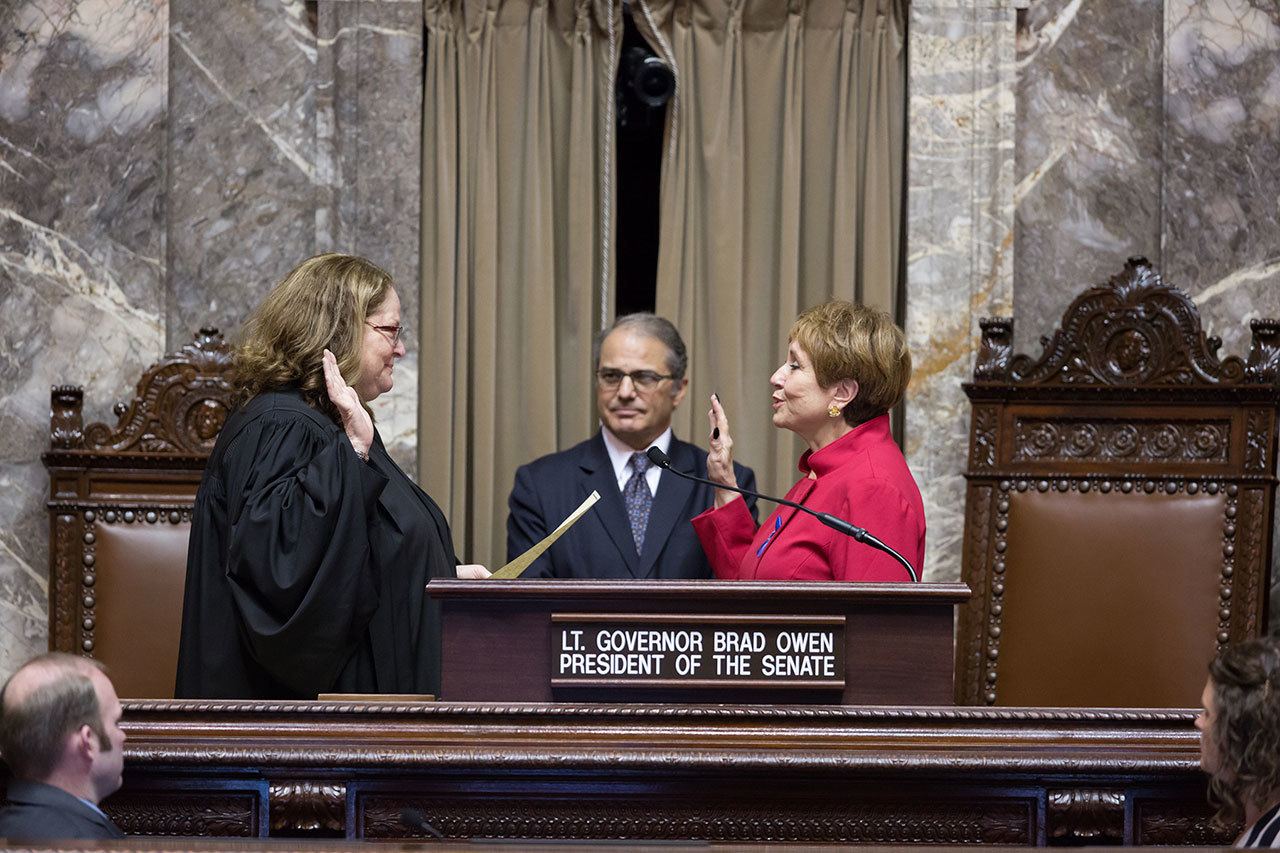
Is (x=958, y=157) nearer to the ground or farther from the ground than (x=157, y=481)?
farther from the ground

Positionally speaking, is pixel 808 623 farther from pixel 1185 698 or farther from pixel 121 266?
pixel 121 266

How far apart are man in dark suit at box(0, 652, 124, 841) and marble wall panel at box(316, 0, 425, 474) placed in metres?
2.85

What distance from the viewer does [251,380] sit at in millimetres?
3363

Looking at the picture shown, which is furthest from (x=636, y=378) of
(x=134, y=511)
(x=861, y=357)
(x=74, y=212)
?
(x=74, y=212)

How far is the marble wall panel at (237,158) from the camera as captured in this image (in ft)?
17.0

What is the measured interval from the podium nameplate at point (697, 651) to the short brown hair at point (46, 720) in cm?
78

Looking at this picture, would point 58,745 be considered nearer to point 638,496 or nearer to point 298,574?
point 298,574

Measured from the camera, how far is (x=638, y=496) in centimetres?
461

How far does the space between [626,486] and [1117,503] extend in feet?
4.80

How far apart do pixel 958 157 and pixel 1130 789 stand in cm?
293

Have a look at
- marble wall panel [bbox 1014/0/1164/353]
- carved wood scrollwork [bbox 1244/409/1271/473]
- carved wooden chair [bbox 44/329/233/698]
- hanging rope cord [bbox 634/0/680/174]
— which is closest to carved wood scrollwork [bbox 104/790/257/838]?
carved wooden chair [bbox 44/329/233/698]

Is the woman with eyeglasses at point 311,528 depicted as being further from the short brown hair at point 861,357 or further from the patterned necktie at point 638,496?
the patterned necktie at point 638,496

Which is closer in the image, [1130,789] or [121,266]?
[1130,789]

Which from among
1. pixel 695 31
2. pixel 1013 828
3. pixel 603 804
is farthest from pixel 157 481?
pixel 1013 828
